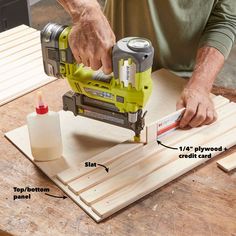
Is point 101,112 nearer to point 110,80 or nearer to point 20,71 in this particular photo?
point 110,80

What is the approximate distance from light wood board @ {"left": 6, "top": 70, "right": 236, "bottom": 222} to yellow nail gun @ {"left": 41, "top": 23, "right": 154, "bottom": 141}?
0.18ft

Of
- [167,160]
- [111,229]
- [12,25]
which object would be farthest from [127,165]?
[12,25]

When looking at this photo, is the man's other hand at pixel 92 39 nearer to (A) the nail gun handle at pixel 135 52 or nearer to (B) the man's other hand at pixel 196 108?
(A) the nail gun handle at pixel 135 52

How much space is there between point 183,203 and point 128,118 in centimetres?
31

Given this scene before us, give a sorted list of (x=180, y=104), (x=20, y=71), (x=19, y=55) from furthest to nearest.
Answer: (x=19, y=55) → (x=20, y=71) → (x=180, y=104)

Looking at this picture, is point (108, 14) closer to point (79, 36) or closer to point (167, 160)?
point (79, 36)

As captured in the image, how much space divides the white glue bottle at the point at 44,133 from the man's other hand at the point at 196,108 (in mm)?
408

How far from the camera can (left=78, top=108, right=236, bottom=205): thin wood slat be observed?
118 cm

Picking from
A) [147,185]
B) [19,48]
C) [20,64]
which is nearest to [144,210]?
[147,185]

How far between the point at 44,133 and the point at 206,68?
0.70 metres

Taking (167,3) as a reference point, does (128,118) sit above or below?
below

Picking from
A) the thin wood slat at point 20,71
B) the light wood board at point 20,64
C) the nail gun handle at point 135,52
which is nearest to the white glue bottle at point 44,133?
the nail gun handle at point 135,52

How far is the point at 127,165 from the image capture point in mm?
1269

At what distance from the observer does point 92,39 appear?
4.05ft
